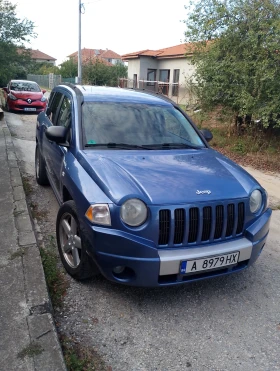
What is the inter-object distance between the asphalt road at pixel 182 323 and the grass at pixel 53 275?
0.24ft

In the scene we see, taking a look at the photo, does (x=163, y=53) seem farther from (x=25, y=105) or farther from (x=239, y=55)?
(x=239, y=55)

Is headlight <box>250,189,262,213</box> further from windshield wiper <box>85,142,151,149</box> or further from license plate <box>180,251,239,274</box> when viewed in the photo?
windshield wiper <box>85,142,151,149</box>

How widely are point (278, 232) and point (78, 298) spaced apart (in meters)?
3.02

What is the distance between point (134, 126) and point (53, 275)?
183 centimetres

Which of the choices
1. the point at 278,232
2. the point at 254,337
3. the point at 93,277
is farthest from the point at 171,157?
the point at 278,232

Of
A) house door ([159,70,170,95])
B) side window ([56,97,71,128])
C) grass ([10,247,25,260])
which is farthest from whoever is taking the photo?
house door ([159,70,170,95])

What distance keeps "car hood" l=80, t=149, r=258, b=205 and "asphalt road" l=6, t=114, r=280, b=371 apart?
0.98 metres

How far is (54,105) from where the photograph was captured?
206 inches

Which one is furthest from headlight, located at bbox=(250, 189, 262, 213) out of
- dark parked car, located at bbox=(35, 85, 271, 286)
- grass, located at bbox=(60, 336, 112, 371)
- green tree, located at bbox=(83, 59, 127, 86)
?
green tree, located at bbox=(83, 59, 127, 86)

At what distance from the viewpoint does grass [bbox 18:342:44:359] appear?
223 centimetres

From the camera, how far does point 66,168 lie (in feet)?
11.8

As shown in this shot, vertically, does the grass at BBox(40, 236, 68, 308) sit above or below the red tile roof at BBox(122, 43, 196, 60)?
below

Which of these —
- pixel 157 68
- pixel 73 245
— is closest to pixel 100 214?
pixel 73 245

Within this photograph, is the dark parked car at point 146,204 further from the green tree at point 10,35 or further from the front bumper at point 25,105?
the green tree at point 10,35
